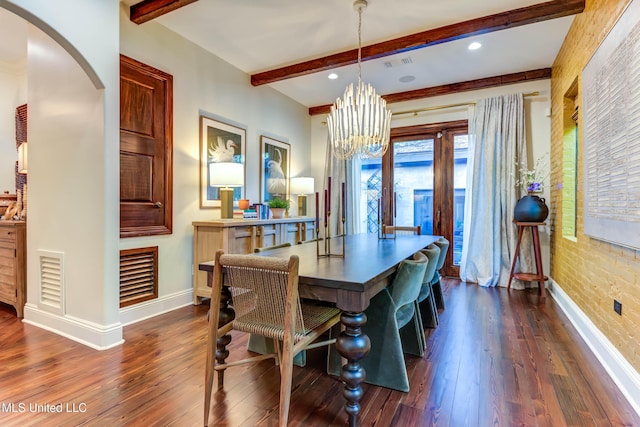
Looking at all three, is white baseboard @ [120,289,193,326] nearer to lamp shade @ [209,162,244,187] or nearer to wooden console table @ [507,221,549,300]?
lamp shade @ [209,162,244,187]

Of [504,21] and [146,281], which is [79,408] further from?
[504,21]

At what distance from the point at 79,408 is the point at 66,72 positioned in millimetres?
2476

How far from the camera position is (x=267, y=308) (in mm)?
1567

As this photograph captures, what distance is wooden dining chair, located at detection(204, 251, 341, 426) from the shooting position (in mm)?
1428

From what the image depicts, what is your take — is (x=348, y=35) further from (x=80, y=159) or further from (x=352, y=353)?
(x=352, y=353)

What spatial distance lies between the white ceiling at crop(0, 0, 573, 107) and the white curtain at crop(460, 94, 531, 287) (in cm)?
57

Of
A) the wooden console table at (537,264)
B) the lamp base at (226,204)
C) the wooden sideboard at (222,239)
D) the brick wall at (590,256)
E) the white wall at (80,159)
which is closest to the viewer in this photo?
the brick wall at (590,256)

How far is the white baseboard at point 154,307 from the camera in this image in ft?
9.68

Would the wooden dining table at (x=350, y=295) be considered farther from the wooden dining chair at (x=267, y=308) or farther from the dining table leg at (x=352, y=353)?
the wooden dining chair at (x=267, y=308)

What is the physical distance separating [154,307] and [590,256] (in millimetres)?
3861

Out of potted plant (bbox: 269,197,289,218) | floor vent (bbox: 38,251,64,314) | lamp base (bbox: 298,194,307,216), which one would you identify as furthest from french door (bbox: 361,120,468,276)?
floor vent (bbox: 38,251,64,314)

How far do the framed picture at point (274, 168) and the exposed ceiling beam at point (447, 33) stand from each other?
1.03 m

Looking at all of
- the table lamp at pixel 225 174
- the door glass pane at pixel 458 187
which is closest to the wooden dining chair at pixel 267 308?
the table lamp at pixel 225 174

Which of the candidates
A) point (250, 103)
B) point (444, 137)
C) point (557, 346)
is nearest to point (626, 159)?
point (557, 346)
